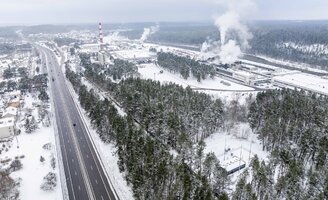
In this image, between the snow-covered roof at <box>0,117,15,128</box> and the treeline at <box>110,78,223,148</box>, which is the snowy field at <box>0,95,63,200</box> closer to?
the snow-covered roof at <box>0,117,15,128</box>

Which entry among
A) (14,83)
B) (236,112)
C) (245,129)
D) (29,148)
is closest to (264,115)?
(245,129)

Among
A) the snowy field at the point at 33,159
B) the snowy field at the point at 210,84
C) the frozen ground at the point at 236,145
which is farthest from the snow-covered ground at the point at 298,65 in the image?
the snowy field at the point at 33,159

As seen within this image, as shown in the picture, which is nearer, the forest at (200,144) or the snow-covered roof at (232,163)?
the forest at (200,144)

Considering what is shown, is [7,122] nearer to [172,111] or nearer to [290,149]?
[172,111]

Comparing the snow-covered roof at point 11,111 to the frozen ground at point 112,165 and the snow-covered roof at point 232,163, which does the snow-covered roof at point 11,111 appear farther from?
the snow-covered roof at point 232,163

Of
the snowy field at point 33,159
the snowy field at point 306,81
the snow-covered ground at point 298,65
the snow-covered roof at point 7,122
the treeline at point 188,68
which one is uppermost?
the treeline at point 188,68

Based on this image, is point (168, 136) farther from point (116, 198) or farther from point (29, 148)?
point (29, 148)
